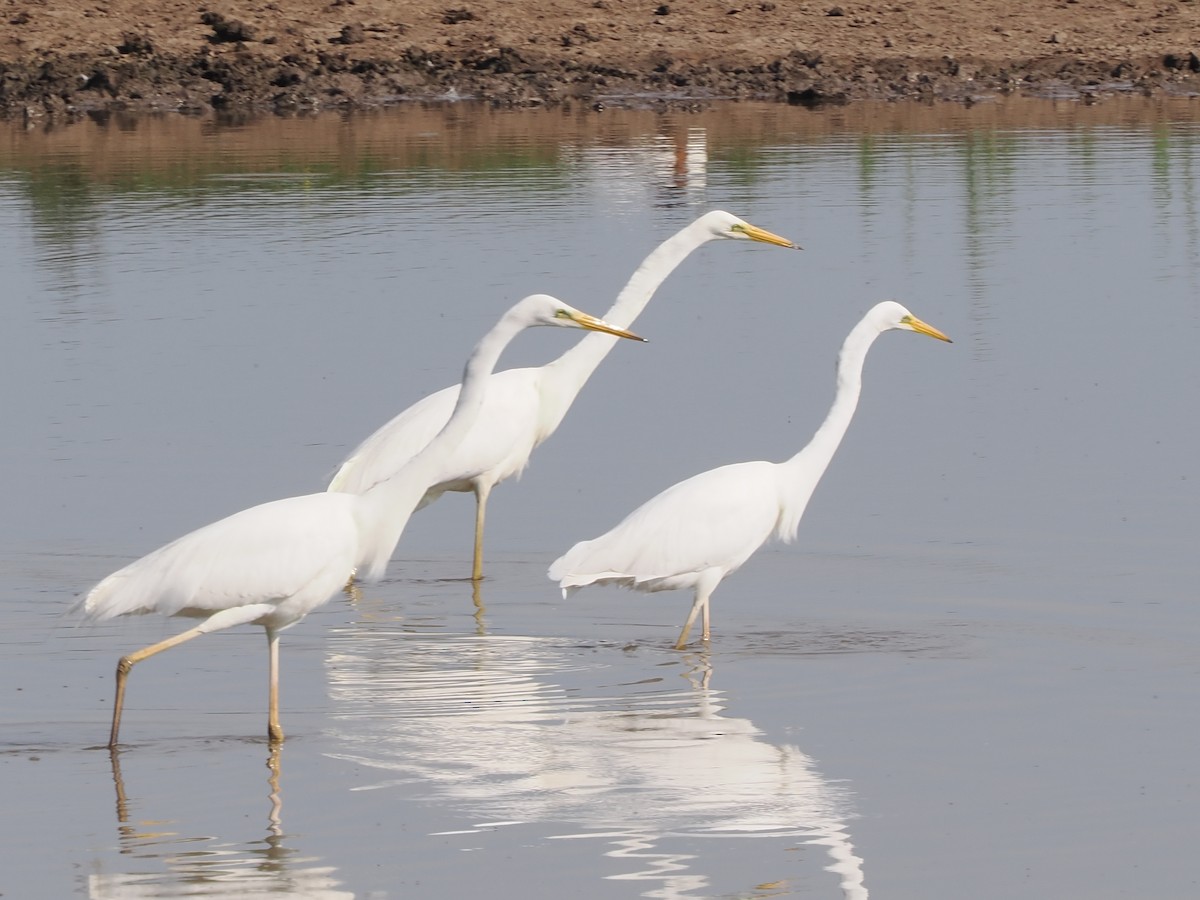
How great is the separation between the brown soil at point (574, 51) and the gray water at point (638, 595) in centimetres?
943

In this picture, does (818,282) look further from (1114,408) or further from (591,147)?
(591,147)

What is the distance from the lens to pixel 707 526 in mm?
7668

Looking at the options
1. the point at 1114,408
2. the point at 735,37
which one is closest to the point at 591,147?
the point at 735,37

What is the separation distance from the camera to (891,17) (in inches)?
1161

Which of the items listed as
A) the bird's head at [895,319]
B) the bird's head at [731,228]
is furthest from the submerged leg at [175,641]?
the bird's head at [731,228]

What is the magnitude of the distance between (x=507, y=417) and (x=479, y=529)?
1.91ft

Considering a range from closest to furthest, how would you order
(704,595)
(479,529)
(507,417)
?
(704,595), (479,529), (507,417)

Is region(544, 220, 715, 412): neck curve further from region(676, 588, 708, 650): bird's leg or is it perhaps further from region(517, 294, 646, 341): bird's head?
region(517, 294, 646, 341): bird's head

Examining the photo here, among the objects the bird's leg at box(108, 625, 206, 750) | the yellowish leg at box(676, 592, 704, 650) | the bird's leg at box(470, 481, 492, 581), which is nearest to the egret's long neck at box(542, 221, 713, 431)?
the bird's leg at box(470, 481, 492, 581)

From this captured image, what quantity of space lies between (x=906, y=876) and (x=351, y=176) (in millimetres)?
16127

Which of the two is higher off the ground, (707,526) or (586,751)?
(707,526)

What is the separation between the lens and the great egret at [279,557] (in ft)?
21.5

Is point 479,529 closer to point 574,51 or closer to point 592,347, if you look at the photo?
point 592,347

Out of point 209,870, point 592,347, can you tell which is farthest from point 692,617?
point 209,870
